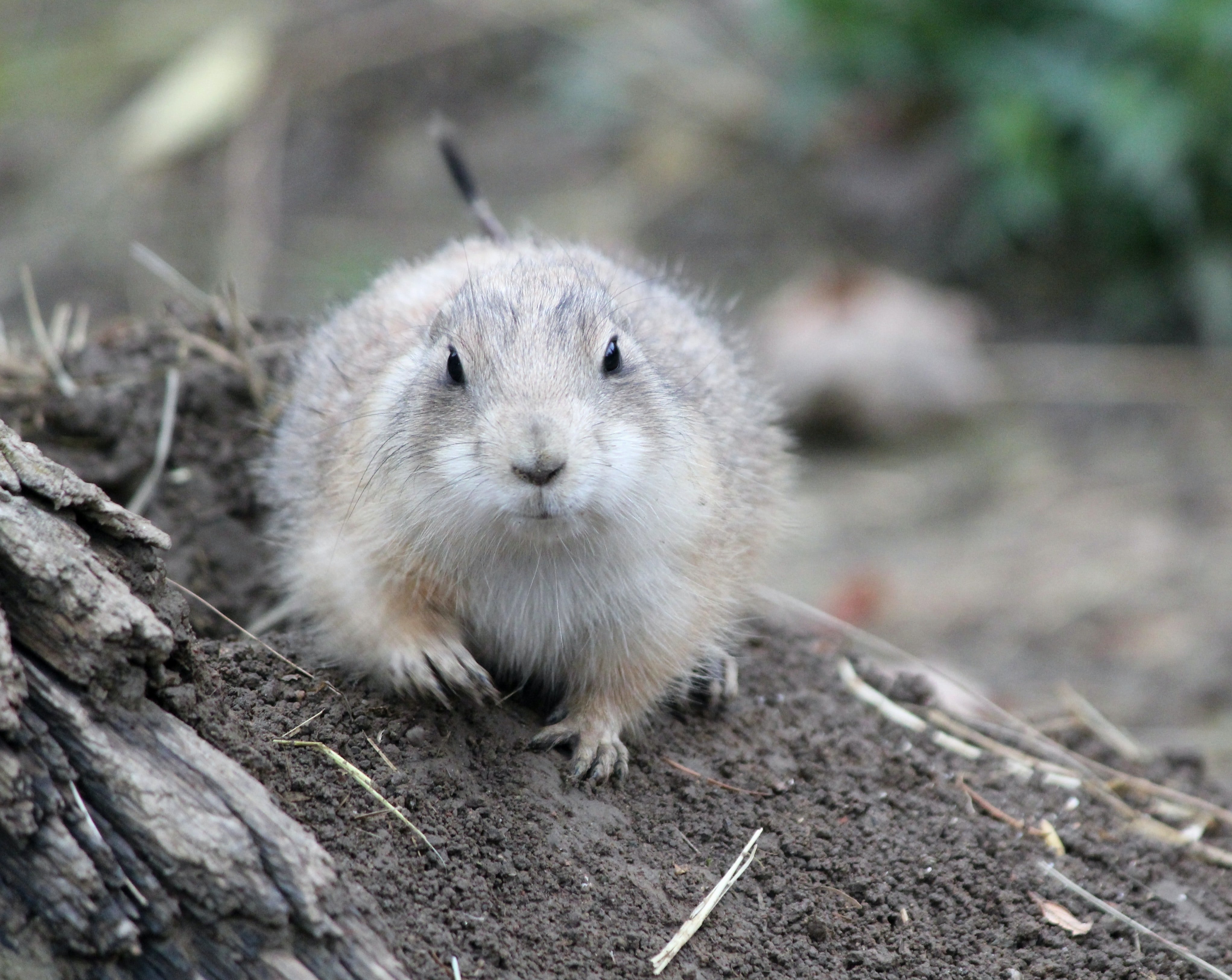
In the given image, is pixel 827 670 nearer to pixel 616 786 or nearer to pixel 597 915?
pixel 616 786

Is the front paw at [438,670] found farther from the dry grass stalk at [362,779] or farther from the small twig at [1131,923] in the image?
the small twig at [1131,923]

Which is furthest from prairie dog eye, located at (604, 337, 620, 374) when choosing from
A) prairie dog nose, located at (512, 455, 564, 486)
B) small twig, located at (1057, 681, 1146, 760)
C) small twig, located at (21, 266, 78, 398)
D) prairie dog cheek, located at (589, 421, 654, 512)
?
small twig, located at (1057, 681, 1146, 760)

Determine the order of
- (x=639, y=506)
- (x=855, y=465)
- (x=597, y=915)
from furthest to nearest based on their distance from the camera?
1. (x=855, y=465)
2. (x=639, y=506)
3. (x=597, y=915)

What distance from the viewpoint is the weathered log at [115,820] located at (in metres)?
3.11

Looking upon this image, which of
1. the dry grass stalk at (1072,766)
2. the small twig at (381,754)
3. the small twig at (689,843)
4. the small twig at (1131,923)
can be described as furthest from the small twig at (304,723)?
the small twig at (1131,923)

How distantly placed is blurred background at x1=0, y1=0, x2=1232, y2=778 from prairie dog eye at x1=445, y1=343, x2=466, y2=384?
187 inches

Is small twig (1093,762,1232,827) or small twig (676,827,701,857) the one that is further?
small twig (1093,762,1232,827)

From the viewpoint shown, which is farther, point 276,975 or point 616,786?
point 616,786

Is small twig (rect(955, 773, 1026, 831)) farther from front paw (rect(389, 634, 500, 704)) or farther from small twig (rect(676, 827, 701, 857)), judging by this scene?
front paw (rect(389, 634, 500, 704))

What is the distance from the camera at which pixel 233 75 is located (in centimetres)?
1395

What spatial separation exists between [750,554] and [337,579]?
1675 millimetres

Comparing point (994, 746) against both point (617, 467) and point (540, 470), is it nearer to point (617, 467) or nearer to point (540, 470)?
point (617, 467)

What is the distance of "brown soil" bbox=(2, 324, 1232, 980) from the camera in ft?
12.0

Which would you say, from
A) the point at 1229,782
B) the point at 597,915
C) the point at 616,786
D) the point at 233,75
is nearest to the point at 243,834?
the point at 597,915
